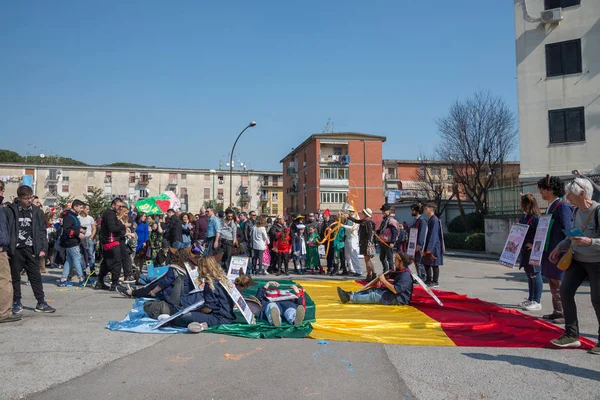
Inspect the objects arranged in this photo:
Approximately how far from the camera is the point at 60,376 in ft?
15.2

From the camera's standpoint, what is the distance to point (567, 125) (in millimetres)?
25359

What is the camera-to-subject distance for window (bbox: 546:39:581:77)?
2508cm

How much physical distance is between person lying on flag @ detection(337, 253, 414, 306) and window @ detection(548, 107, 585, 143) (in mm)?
21042

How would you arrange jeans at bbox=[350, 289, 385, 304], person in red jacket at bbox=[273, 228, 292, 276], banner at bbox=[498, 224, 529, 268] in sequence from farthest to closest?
1. person in red jacket at bbox=[273, 228, 292, 276]
2. jeans at bbox=[350, 289, 385, 304]
3. banner at bbox=[498, 224, 529, 268]

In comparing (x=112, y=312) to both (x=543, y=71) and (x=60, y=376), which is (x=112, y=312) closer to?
(x=60, y=376)

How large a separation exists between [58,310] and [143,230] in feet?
22.1

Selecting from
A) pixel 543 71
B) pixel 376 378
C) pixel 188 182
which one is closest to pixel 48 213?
pixel 376 378

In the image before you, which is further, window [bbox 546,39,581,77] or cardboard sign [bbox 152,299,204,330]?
window [bbox 546,39,581,77]

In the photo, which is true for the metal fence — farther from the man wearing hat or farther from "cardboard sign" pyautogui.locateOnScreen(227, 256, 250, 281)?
"cardboard sign" pyautogui.locateOnScreen(227, 256, 250, 281)

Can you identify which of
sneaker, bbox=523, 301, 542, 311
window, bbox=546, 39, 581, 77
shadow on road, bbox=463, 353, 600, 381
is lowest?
sneaker, bbox=523, 301, 542, 311

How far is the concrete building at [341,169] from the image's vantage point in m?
74.8

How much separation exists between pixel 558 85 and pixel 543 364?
81.1ft

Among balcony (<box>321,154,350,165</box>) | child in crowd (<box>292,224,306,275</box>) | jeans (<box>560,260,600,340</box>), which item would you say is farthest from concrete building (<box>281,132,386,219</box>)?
jeans (<box>560,260,600,340</box>)

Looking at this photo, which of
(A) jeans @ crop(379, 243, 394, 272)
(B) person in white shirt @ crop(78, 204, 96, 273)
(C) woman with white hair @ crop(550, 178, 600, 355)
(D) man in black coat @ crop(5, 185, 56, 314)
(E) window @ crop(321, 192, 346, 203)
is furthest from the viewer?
(E) window @ crop(321, 192, 346, 203)
